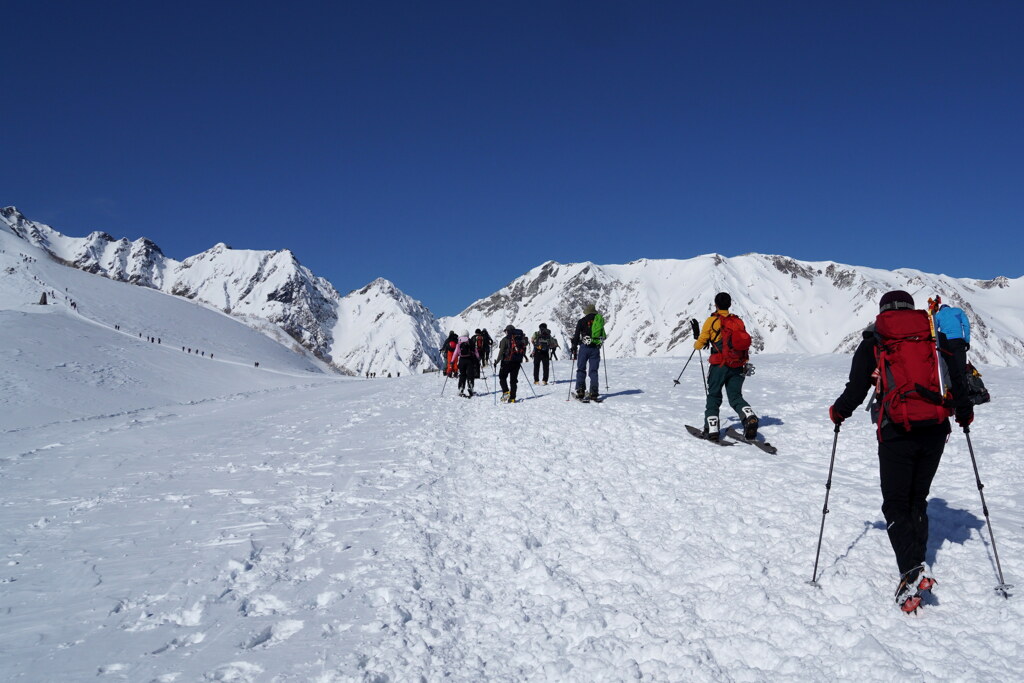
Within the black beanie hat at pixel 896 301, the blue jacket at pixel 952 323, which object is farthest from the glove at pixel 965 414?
the black beanie hat at pixel 896 301

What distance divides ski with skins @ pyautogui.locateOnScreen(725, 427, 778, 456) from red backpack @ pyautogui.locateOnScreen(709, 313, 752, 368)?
1.37 metres

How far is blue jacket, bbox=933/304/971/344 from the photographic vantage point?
17.1ft

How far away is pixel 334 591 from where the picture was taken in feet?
17.3

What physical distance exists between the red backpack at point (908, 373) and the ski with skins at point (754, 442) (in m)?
4.80

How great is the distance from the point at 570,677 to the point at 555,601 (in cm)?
108

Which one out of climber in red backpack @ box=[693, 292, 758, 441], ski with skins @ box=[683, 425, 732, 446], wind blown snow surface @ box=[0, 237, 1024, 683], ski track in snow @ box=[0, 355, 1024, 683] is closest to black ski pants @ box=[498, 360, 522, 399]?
wind blown snow surface @ box=[0, 237, 1024, 683]

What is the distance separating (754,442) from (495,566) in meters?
6.35

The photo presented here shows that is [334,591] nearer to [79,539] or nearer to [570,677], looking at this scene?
[570,677]

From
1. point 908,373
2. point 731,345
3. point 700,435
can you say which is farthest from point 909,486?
point 700,435

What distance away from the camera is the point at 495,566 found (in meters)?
5.96

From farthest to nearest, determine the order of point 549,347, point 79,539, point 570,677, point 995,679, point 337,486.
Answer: point 549,347, point 337,486, point 79,539, point 570,677, point 995,679

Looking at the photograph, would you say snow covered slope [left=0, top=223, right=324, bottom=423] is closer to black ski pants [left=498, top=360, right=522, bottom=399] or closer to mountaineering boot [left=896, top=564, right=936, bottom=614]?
black ski pants [left=498, top=360, right=522, bottom=399]

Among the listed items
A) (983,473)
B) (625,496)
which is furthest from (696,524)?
(983,473)

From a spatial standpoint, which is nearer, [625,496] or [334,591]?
[334,591]
